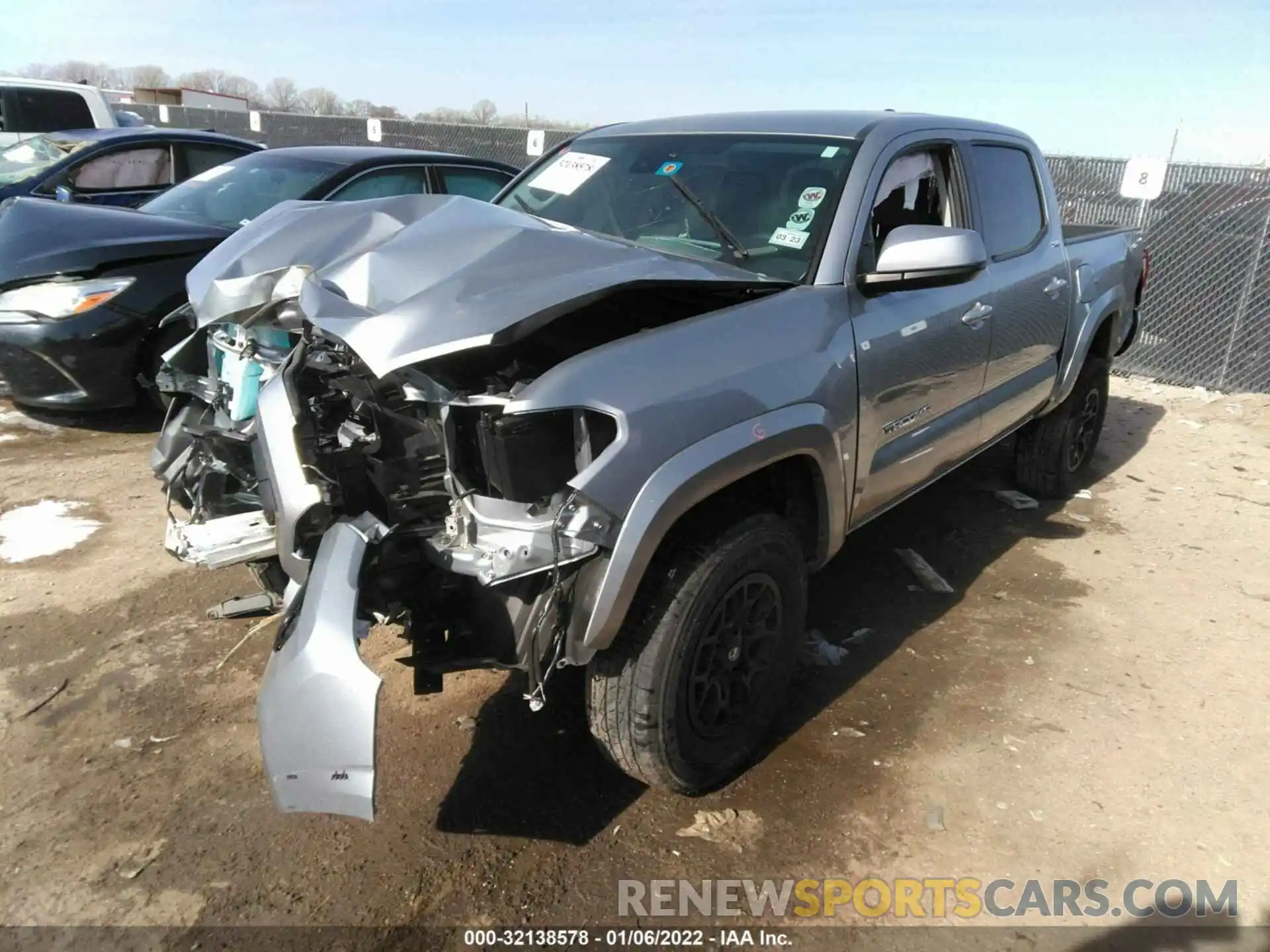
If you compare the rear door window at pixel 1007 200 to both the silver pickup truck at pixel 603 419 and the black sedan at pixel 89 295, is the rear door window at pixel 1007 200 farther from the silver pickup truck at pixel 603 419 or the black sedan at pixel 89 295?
the black sedan at pixel 89 295

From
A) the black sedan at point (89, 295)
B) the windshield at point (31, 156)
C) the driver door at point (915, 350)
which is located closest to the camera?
the driver door at point (915, 350)

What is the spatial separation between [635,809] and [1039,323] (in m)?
2.93

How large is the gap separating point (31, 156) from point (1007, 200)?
8.10 meters

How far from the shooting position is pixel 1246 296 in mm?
7898

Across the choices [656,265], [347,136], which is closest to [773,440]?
[656,265]

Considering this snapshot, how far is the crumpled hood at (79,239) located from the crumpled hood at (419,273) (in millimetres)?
2366

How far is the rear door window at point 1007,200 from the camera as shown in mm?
3881

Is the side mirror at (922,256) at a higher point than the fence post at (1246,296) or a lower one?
higher

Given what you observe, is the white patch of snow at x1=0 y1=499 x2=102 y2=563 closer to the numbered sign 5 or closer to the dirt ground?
the dirt ground

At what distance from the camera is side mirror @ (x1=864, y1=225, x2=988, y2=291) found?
2.77 metres

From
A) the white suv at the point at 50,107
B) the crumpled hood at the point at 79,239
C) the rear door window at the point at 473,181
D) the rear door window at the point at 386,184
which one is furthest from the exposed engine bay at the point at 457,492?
the white suv at the point at 50,107

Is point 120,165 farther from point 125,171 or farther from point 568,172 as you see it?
point 568,172

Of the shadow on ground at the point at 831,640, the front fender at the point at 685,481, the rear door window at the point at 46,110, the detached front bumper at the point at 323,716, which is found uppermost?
the rear door window at the point at 46,110

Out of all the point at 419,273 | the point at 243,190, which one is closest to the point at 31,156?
the point at 243,190
